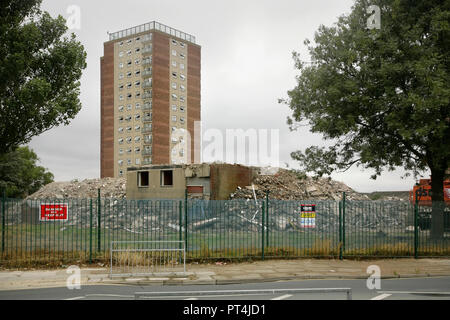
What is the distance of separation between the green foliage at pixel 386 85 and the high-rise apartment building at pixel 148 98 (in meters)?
61.4

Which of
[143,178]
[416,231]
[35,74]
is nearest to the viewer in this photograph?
[416,231]

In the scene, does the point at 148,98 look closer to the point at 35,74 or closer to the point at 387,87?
the point at 35,74

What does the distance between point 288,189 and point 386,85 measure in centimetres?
2574

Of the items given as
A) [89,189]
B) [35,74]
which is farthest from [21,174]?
[35,74]

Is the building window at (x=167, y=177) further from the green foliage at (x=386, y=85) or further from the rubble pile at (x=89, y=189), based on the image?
the green foliage at (x=386, y=85)

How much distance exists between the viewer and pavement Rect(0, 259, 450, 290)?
11.8m

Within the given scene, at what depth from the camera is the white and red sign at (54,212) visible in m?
15.0

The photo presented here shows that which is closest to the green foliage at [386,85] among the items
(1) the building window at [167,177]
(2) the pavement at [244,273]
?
(2) the pavement at [244,273]

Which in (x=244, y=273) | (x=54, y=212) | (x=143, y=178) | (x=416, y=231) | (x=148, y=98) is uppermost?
(x=148, y=98)

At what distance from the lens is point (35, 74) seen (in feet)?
66.7

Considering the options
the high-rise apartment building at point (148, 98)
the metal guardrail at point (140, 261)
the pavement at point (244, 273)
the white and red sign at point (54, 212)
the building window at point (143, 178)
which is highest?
the high-rise apartment building at point (148, 98)

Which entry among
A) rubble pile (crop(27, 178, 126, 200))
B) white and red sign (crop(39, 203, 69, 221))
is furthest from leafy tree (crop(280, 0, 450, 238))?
rubble pile (crop(27, 178, 126, 200))

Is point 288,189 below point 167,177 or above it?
below
